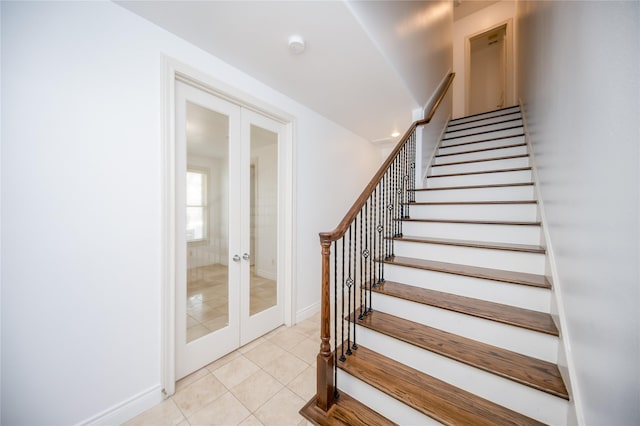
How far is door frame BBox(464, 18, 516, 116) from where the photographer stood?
182 inches

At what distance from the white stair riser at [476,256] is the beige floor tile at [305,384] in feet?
4.33

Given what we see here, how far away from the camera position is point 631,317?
0.64 metres

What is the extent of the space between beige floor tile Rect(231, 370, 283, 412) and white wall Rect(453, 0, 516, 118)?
6170 millimetres

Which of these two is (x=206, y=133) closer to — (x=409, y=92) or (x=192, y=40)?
(x=192, y=40)

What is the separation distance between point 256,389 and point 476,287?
1.81 m

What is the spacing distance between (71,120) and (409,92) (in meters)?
2.89

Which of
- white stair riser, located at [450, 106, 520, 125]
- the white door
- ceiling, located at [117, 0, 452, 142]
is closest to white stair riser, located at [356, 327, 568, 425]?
ceiling, located at [117, 0, 452, 142]

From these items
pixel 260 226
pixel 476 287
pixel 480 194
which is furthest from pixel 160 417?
pixel 480 194

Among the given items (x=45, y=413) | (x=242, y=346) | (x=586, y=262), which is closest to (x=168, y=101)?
(x=45, y=413)

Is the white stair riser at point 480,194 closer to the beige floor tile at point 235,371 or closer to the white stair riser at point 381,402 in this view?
the white stair riser at point 381,402

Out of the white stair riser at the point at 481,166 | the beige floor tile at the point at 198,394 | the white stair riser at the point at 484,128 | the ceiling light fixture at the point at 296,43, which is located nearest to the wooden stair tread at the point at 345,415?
the beige floor tile at the point at 198,394

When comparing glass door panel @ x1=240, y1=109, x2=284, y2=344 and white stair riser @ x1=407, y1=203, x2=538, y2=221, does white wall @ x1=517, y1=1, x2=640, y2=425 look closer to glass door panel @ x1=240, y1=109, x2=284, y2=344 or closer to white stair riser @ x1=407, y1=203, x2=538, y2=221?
white stair riser @ x1=407, y1=203, x2=538, y2=221

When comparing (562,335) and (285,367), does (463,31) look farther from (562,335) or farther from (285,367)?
(285,367)

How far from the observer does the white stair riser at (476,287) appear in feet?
4.77
